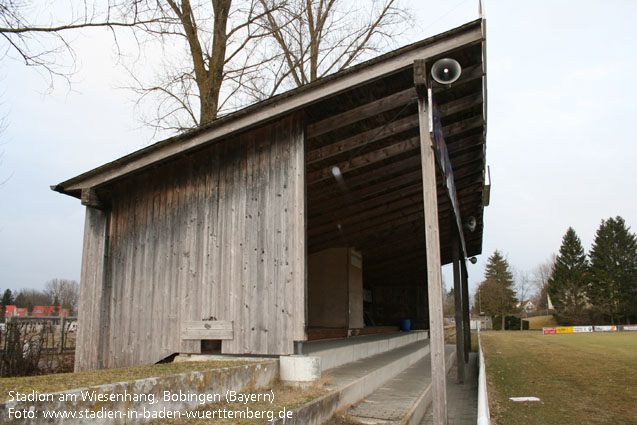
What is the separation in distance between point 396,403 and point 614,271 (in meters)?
51.8

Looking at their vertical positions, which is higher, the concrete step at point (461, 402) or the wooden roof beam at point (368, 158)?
the wooden roof beam at point (368, 158)

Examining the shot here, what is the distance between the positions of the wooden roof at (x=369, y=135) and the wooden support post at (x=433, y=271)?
344mm

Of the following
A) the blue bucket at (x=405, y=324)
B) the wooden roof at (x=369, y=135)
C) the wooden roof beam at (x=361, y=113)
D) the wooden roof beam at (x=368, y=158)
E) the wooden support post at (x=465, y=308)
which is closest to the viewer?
the wooden roof at (x=369, y=135)

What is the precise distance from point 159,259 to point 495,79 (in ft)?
18.3

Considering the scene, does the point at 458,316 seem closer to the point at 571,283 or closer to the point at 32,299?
the point at 571,283

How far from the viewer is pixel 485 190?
9.57 meters

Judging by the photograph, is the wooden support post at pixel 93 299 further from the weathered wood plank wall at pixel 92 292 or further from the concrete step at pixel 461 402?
the concrete step at pixel 461 402

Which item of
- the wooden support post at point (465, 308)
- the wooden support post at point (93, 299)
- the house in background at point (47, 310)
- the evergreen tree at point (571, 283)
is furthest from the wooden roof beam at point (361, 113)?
the evergreen tree at point (571, 283)

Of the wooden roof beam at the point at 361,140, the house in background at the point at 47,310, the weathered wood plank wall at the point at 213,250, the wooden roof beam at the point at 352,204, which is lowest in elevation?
the house in background at the point at 47,310

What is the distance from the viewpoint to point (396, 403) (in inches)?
223

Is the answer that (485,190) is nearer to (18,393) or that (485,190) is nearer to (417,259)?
(417,259)

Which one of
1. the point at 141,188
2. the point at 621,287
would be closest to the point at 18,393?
the point at 141,188

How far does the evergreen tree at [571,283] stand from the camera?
155 feet

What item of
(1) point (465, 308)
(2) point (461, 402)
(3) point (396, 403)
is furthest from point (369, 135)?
(1) point (465, 308)
